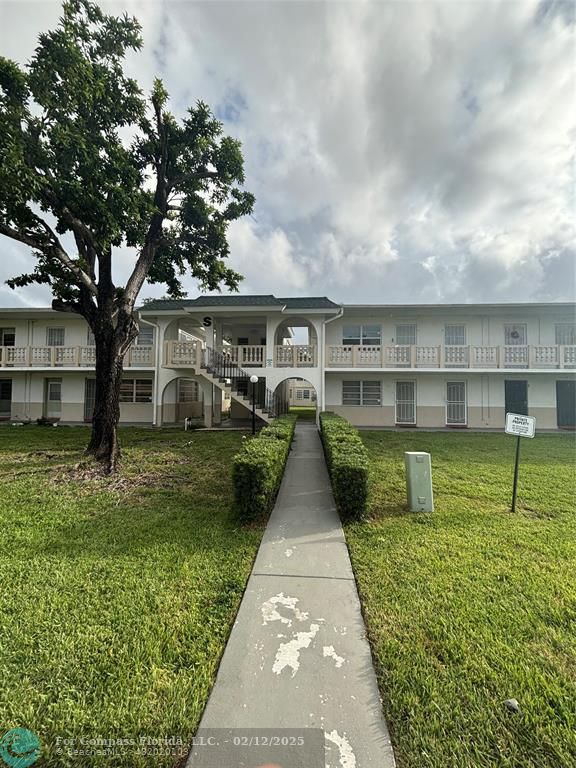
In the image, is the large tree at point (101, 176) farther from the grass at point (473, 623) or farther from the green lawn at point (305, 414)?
the green lawn at point (305, 414)

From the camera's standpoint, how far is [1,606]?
2.87 m

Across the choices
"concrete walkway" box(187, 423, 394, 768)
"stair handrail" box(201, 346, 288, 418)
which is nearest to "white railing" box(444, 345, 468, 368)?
"stair handrail" box(201, 346, 288, 418)

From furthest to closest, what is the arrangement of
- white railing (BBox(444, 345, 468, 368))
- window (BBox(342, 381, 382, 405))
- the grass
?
window (BBox(342, 381, 382, 405)) → white railing (BBox(444, 345, 468, 368)) → the grass

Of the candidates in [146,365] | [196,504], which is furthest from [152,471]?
[146,365]

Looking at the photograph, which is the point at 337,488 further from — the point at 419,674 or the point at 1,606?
the point at 1,606

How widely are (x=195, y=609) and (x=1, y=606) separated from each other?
1752mm

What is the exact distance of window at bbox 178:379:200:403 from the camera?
17828mm

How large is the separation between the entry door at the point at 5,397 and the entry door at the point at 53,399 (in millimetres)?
2235

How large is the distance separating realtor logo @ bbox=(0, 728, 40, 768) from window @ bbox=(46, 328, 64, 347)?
735 inches

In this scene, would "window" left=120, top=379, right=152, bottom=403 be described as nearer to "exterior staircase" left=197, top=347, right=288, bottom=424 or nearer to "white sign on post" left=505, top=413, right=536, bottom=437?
"exterior staircase" left=197, top=347, right=288, bottom=424

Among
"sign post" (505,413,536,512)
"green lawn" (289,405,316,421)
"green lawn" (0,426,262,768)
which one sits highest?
"sign post" (505,413,536,512)

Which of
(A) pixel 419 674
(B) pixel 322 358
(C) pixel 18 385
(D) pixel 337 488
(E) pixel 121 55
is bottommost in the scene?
(A) pixel 419 674

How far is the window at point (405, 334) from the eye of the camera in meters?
15.3

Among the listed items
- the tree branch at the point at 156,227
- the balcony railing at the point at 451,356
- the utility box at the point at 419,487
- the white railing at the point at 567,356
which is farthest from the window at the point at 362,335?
the utility box at the point at 419,487
